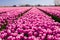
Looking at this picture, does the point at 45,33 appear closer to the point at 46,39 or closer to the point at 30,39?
the point at 46,39

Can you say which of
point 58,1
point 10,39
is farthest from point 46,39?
point 58,1

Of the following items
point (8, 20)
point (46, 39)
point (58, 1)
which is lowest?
point (58, 1)

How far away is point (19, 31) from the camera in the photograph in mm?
3680

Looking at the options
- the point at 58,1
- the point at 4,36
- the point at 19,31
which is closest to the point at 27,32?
the point at 19,31

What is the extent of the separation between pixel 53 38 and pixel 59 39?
0.13 m

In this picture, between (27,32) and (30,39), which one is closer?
(30,39)

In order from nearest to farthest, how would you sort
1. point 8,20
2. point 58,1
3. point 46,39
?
point 46,39
point 8,20
point 58,1

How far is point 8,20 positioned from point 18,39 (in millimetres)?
4733

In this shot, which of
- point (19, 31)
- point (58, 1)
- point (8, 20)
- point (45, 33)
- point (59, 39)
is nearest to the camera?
point (59, 39)

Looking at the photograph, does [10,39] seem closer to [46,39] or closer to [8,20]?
[46,39]

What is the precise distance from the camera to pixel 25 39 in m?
2.98

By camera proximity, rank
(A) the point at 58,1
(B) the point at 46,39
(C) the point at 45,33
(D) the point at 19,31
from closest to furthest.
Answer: (B) the point at 46,39
(C) the point at 45,33
(D) the point at 19,31
(A) the point at 58,1

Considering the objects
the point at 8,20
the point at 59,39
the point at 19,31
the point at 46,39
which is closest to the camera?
the point at 59,39

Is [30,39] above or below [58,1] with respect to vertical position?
above
